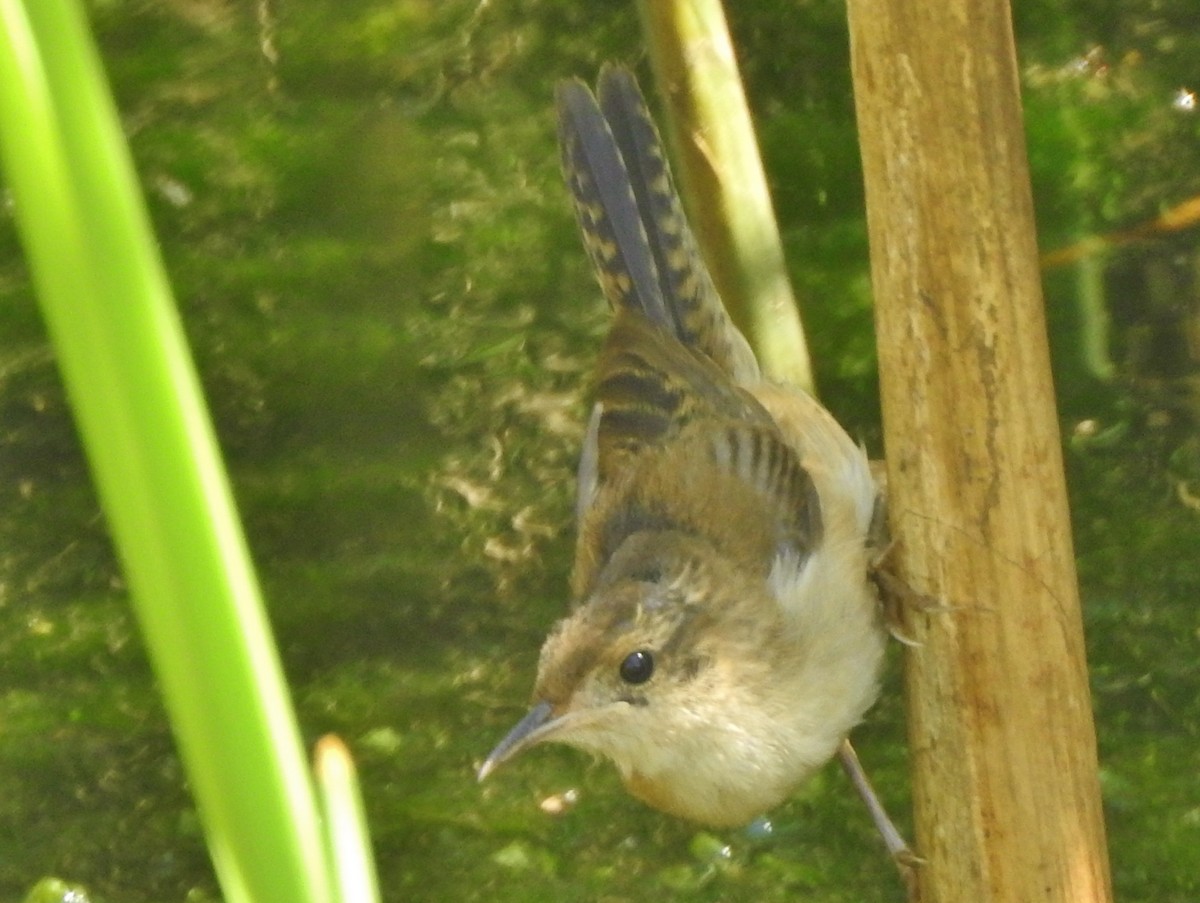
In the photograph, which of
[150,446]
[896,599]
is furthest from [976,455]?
[150,446]

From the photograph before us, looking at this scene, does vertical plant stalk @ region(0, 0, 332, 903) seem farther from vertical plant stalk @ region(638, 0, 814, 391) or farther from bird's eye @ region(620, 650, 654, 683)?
vertical plant stalk @ region(638, 0, 814, 391)

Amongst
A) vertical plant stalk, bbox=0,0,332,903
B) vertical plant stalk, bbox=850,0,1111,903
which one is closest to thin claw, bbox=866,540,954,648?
vertical plant stalk, bbox=850,0,1111,903

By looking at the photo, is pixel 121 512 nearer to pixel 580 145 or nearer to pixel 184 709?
pixel 184 709

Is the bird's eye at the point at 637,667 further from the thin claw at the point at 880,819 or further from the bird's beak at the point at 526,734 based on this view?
the thin claw at the point at 880,819

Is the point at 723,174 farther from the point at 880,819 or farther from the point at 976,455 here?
the point at 880,819

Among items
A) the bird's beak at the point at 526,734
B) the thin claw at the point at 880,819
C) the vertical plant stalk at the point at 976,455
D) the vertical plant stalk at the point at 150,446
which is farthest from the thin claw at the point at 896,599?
the vertical plant stalk at the point at 150,446

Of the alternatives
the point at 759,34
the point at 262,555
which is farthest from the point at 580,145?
the point at 262,555
